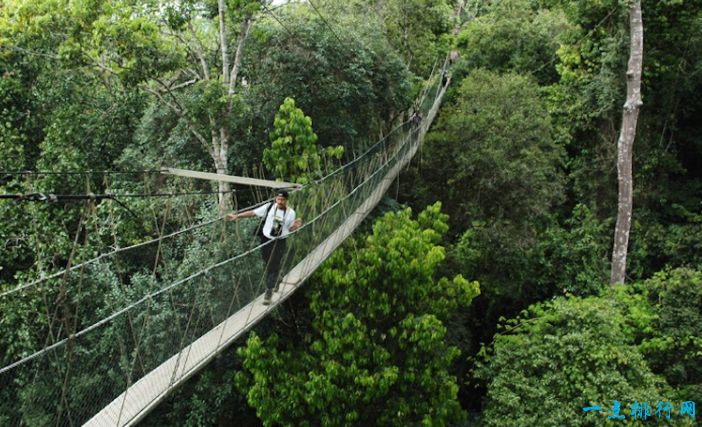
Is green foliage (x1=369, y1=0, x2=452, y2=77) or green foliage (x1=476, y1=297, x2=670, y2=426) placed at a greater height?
green foliage (x1=369, y1=0, x2=452, y2=77)

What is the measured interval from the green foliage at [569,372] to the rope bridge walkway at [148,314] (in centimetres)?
195

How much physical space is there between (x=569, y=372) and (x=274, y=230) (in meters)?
2.86

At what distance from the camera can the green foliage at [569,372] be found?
4.86 m

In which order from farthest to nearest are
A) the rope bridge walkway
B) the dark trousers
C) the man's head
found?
the dark trousers → the man's head → the rope bridge walkway

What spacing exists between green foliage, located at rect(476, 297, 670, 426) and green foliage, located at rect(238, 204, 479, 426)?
22.2 inches

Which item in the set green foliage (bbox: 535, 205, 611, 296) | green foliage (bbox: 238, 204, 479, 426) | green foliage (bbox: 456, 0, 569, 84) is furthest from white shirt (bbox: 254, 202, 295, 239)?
green foliage (bbox: 456, 0, 569, 84)

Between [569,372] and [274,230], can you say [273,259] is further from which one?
[569,372]

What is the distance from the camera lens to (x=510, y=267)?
7.53m

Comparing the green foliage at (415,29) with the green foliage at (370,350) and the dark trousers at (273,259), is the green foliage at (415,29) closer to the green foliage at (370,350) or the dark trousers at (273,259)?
the green foliage at (370,350)

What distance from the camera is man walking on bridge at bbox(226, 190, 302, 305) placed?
3961mm

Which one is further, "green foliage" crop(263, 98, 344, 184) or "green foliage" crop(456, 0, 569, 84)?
"green foliage" crop(456, 0, 569, 84)

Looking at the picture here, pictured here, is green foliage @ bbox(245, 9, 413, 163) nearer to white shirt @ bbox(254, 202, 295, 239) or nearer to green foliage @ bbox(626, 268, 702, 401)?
white shirt @ bbox(254, 202, 295, 239)

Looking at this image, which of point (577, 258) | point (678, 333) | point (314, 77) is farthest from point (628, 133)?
point (314, 77)

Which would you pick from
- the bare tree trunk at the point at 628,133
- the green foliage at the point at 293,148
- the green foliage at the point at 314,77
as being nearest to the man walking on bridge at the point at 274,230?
the green foliage at the point at 293,148
